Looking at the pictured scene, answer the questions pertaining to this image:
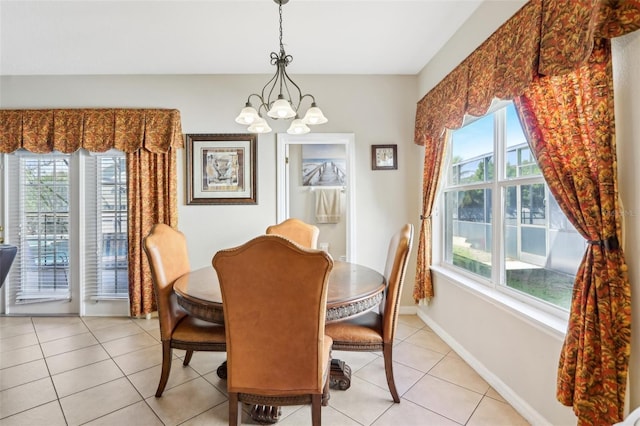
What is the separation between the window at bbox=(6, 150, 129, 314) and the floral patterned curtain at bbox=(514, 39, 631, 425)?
381cm

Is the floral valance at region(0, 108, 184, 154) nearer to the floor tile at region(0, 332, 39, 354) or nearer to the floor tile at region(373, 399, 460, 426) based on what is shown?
the floor tile at region(0, 332, 39, 354)

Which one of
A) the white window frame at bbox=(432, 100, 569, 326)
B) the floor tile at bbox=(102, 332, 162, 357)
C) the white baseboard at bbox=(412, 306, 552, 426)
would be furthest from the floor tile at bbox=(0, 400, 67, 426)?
the white window frame at bbox=(432, 100, 569, 326)

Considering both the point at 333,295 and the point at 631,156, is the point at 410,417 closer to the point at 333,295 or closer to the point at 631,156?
the point at 333,295

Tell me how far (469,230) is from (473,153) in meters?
0.67

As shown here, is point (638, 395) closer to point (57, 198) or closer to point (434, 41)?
point (434, 41)

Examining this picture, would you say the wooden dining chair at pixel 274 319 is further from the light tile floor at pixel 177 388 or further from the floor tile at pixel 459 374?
the floor tile at pixel 459 374

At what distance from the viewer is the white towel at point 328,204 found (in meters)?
4.20

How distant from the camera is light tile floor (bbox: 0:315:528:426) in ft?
5.32

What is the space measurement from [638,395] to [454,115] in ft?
6.13

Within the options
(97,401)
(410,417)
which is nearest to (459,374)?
(410,417)

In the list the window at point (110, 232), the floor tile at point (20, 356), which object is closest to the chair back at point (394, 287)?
the floor tile at point (20, 356)

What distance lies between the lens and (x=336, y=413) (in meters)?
1.65

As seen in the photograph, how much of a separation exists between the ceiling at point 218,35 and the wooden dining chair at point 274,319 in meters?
1.90

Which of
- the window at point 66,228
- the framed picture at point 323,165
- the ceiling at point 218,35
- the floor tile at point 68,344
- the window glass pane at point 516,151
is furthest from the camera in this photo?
the framed picture at point 323,165
